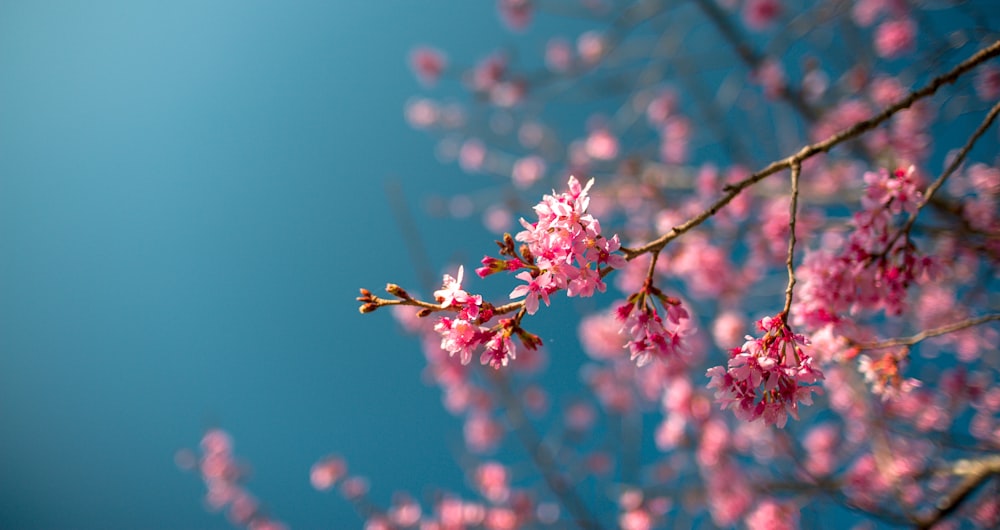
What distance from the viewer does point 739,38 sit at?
3.74m

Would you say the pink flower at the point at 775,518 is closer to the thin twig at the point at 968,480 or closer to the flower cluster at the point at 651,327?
the thin twig at the point at 968,480

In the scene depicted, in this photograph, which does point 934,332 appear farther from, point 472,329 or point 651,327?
point 472,329

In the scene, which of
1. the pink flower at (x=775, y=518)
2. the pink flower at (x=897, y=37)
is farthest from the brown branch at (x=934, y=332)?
the pink flower at (x=897, y=37)

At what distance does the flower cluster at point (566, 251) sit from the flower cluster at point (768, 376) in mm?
409

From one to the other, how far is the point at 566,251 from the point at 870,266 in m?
1.28

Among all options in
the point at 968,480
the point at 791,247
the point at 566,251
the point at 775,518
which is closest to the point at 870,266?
the point at 791,247

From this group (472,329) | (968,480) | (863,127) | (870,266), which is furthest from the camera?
(968,480)

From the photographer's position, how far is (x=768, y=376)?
1331 millimetres

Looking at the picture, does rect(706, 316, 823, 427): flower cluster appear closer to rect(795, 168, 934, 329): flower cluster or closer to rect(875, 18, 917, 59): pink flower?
rect(795, 168, 934, 329): flower cluster

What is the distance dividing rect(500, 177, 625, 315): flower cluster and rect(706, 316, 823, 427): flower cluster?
41 cm

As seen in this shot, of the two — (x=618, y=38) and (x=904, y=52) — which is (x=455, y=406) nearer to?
(x=618, y=38)

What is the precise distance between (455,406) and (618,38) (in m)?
5.45

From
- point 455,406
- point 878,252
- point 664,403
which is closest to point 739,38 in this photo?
point 878,252

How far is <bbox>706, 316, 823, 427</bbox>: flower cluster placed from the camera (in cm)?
132
